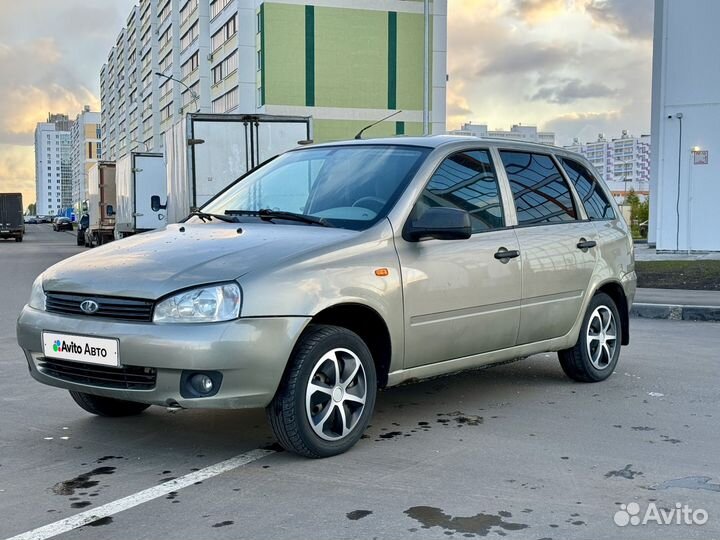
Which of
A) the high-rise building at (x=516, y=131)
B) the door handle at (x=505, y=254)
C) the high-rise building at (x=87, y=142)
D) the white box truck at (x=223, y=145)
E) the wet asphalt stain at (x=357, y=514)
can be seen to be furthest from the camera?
the high-rise building at (x=87, y=142)

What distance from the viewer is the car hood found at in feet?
13.8

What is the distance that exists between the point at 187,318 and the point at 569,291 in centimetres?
302

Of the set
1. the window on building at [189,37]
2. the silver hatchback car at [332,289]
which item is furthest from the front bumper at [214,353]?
the window on building at [189,37]

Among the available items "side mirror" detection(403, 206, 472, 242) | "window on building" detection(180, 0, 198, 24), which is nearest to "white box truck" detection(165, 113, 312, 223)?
"side mirror" detection(403, 206, 472, 242)

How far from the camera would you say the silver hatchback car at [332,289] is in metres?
4.15

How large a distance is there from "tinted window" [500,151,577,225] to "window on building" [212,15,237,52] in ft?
193

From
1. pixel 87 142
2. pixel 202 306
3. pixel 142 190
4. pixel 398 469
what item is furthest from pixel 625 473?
pixel 87 142

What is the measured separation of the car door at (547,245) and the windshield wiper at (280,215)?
1.46m

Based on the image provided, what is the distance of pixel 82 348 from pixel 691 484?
10.0ft

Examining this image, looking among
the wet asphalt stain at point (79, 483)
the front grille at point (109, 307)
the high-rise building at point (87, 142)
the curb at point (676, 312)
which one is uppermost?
the high-rise building at point (87, 142)

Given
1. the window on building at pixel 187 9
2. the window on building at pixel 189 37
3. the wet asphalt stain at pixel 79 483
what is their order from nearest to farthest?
the wet asphalt stain at pixel 79 483
the window on building at pixel 189 37
the window on building at pixel 187 9

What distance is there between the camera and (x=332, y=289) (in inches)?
174

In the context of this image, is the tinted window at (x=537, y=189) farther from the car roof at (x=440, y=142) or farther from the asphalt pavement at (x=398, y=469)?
the asphalt pavement at (x=398, y=469)

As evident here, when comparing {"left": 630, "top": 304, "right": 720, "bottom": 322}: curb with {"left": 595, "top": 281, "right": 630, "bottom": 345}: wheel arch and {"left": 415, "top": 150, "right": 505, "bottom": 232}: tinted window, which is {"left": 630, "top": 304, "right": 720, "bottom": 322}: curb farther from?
{"left": 415, "top": 150, "right": 505, "bottom": 232}: tinted window
